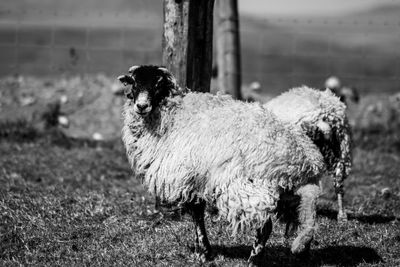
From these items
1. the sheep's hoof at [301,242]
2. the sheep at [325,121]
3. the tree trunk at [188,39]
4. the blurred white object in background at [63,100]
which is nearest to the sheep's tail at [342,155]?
the sheep at [325,121]

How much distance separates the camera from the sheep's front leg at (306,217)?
4695 mm

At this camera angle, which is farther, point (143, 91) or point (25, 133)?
point (25, 133)

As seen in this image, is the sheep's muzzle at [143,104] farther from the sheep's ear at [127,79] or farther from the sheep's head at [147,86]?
the sheep's ear at [127,79]

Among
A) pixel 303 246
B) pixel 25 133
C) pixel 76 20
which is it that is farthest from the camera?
pixel 76 20

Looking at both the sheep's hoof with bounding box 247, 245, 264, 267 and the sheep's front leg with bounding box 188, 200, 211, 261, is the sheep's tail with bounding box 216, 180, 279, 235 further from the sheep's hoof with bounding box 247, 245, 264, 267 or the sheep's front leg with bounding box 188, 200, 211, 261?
the sheep's front leg with bounding box 188, 200, 211, 261

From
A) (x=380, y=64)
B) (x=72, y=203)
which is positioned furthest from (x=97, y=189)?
(x=380, y=64)

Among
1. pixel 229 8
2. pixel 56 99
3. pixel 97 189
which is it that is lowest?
pixel 97 189

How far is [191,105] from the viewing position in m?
5.29

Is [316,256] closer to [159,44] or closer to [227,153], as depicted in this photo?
[227,153]

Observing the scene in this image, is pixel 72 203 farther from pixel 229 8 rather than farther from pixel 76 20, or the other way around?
pixel 76 20

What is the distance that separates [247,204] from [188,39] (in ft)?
7.42

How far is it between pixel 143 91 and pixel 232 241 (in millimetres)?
1694

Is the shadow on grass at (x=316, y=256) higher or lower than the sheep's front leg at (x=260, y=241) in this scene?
lower

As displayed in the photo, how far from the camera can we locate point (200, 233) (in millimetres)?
5207
